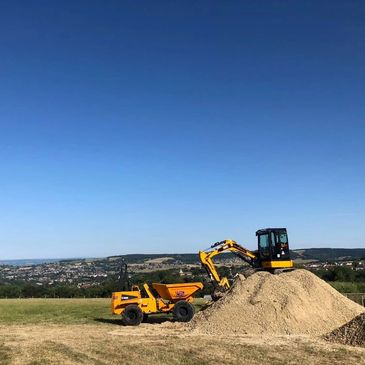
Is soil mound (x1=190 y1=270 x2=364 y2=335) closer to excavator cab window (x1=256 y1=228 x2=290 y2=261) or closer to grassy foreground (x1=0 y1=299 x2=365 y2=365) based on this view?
grassy foreground (x1=0 y1=299 x2=365 y2=365)

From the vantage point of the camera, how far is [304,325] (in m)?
19.1

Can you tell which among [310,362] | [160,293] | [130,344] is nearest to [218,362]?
[310,362]

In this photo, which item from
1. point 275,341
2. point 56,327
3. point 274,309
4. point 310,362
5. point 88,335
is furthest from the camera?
point 56,327

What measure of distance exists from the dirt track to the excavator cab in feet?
24.1

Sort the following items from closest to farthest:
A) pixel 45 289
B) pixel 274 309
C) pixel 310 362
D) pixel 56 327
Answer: pixel 310 362
pixel 274 309
pixel 56 327
pixel 45 289

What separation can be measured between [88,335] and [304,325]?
8.55m

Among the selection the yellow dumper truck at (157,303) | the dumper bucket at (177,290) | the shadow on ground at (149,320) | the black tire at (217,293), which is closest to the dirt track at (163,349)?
the yellow dumper truck at (157,303)

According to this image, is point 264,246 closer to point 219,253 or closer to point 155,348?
point 219,253

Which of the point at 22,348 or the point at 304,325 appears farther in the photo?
the point at 304,325

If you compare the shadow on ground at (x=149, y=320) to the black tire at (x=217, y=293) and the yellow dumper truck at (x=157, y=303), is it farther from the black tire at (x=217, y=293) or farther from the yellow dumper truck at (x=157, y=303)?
the black tire at (x=217, y=293)

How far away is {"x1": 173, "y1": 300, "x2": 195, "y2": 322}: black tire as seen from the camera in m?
21.7

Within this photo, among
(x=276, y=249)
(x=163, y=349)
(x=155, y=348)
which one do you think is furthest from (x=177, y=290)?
(x=163, y=349)

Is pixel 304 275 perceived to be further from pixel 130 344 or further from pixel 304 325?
pixel 130 344

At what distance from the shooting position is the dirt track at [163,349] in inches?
546
